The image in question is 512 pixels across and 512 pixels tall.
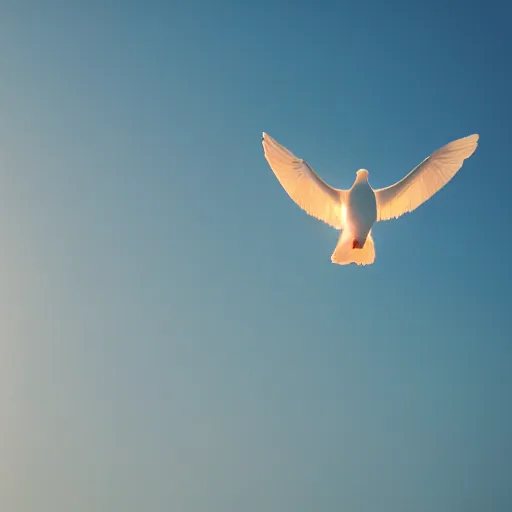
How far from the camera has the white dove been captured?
11.7m

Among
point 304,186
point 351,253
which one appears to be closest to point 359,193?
point 304,186

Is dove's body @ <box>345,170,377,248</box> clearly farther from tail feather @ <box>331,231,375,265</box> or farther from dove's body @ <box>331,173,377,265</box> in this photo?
tail feather @ <box>331,231,375,265</box>

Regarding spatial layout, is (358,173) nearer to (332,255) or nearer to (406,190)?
(406,190)

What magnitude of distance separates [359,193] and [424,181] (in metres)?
1.42

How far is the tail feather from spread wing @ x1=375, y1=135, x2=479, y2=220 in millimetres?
1056

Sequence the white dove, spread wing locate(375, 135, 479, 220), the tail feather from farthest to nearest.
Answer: spread wing locate(375, 135, 479, 220), the tail feather, the white dove

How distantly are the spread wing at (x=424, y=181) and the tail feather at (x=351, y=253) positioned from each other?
3.46 feet

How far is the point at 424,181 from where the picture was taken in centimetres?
1258

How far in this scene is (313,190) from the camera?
40.4 feet

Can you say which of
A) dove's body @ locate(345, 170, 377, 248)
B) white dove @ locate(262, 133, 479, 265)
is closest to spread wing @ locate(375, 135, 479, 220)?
white dove @ locate(262, 133, 479, 265)

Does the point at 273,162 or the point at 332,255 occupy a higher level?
the point at 273,162

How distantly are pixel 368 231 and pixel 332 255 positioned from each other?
95 cm

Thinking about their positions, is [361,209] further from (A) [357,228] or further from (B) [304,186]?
(B) [304,186]

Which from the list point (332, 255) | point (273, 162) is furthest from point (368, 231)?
point (273, 162)
